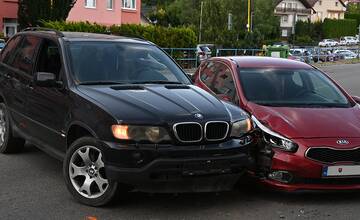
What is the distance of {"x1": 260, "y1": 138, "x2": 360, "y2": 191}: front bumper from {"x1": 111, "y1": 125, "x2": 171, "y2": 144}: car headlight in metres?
1.40

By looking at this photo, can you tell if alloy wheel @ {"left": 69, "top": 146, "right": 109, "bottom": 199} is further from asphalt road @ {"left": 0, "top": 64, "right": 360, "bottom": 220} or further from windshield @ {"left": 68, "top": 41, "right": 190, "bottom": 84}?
windshield @ {"left": 68, "top": 41, "right": 190, "bottom": 84}

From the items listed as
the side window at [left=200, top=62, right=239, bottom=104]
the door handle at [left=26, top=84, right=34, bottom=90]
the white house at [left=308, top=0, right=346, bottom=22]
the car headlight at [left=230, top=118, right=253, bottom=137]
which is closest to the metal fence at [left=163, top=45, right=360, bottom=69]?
the side window at [left=200, top=62, right=239, bottom=104]

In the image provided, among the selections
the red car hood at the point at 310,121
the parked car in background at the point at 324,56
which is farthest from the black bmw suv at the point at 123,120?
the parked car in background at the point at 324,56

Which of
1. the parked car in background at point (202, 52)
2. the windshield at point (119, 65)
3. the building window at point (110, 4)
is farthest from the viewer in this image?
the building window at point (110, 4)

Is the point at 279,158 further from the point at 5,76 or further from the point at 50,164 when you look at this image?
the point at 5,76

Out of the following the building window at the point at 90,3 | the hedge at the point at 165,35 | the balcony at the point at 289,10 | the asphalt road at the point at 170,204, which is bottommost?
the asphalt road at the point at 170,204

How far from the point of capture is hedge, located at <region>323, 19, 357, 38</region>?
110625 millimetres

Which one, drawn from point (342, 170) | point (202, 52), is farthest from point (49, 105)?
point (202, 52)

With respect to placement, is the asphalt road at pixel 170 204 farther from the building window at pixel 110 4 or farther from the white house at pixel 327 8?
the white house at pixel 327 8

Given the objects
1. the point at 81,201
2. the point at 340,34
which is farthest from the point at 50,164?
the point at 340,34

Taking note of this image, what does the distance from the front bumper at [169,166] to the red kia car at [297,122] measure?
86 cm

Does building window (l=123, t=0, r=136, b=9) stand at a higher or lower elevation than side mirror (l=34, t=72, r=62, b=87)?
higher

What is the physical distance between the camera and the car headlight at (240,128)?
18.9 feet

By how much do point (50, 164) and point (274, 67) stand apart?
3.20m
